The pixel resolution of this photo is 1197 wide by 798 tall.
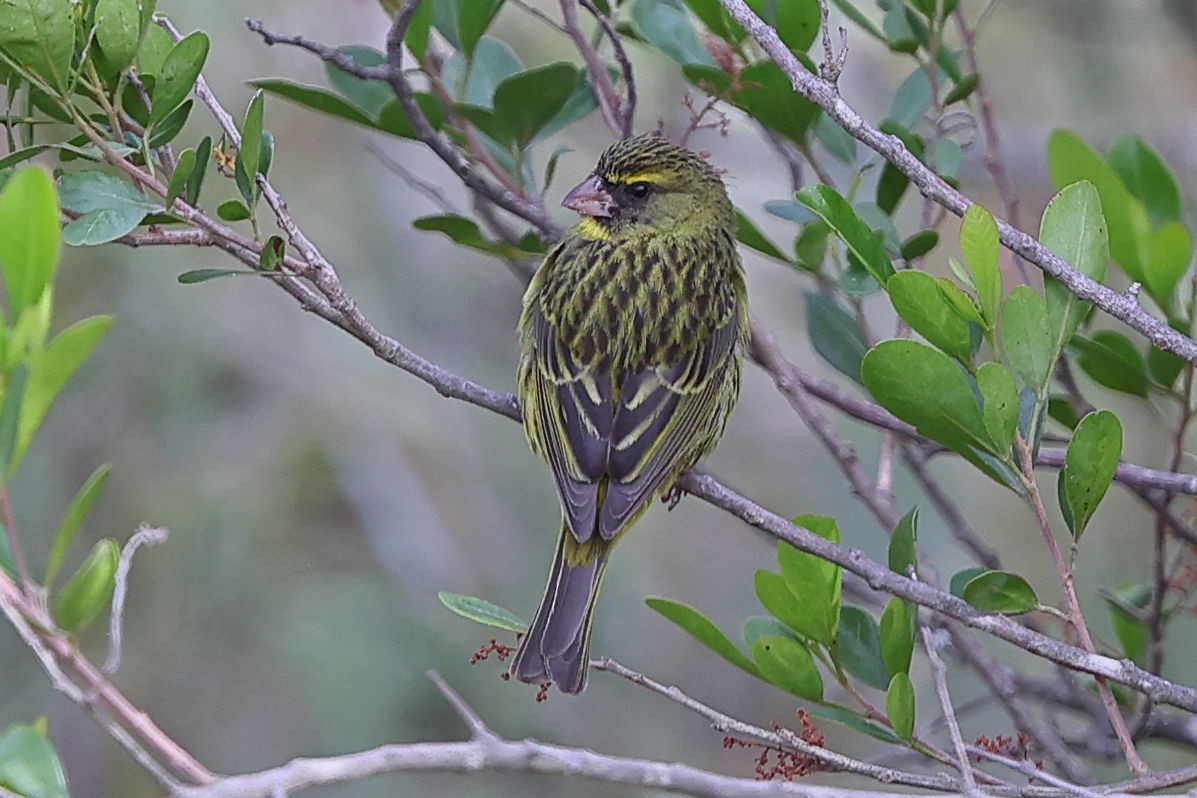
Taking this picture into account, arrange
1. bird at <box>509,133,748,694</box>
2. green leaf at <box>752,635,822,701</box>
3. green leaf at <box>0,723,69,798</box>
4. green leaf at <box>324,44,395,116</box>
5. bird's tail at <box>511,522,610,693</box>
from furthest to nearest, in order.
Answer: green leaf at <box>324,44,395,116</box> → bird at <box>509,133,748,694</box> → bird's tail at <box>511,522,610,693</box> → green leaf at <box>752,635,822,701</box> → green leaf at <box>0,723,69,798</box>

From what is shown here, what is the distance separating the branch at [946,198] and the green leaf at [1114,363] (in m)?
0.56

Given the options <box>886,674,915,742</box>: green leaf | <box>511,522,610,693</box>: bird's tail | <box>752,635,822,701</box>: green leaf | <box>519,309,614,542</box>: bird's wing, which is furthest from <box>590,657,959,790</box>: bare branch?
<box>519,309,614,542</box>: bird's wing

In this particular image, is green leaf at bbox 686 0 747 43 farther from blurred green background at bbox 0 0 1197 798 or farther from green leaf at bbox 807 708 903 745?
blurred green background at bbox 0 0 1197 798

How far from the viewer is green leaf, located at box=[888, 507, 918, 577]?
2.30 metres

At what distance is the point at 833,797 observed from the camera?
1.74 metres

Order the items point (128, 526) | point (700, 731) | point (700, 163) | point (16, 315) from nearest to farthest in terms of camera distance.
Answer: point (16, 315) → point (700, 163) → point (128, 526) → point (700, 731)

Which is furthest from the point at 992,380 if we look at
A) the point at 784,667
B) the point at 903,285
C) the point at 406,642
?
the point at 406,642

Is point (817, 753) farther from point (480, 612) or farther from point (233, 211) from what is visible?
point (233, 211)

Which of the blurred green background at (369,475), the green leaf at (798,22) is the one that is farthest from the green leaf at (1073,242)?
the blurred green background at (369,475)

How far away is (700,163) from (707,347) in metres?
0.69

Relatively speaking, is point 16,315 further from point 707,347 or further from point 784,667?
point 707,347

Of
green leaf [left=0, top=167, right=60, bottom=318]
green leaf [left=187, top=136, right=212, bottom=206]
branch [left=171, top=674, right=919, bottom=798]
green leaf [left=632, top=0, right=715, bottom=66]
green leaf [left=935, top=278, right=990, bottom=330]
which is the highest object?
green leaf [left=632, top=0, right=715, bottom=66]

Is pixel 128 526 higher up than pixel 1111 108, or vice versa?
pixel 1111 108

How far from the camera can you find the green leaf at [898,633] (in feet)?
7.45
